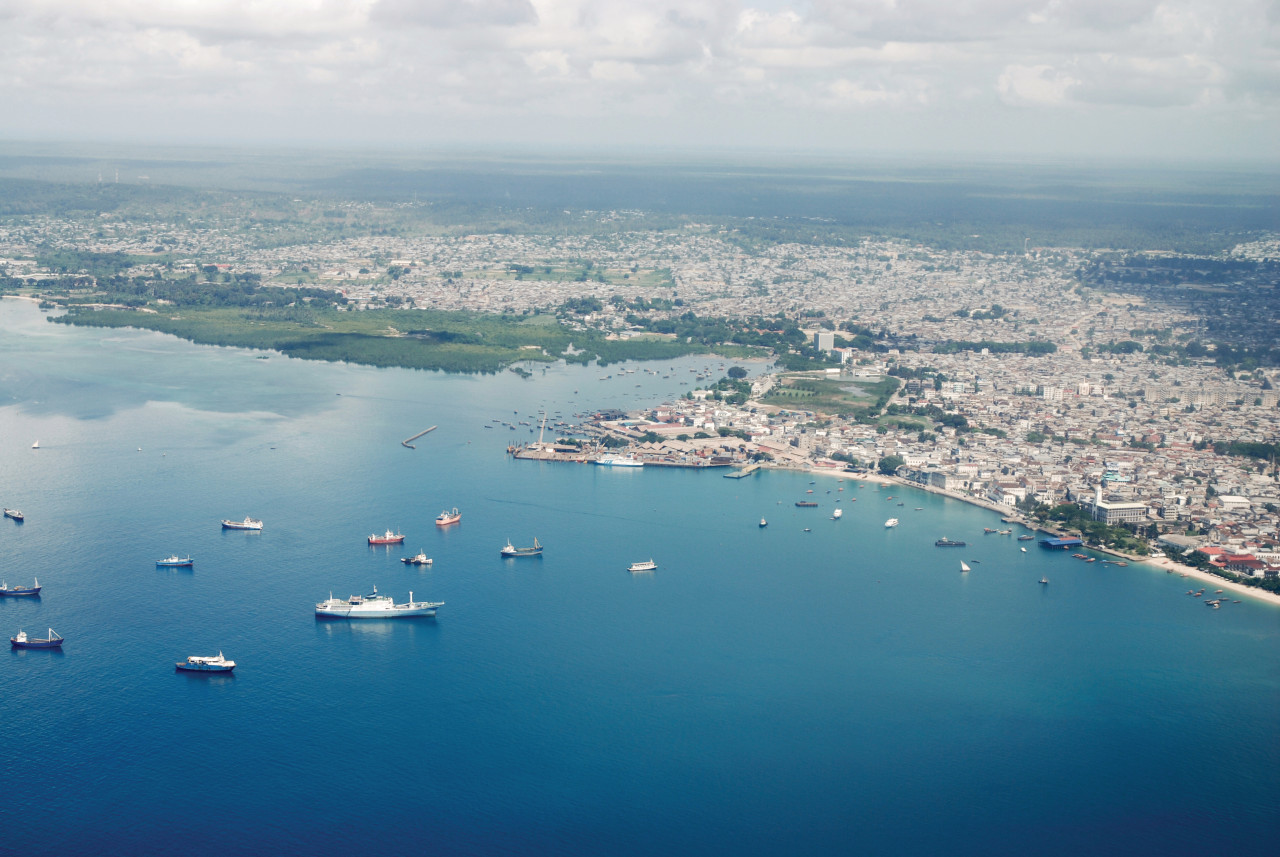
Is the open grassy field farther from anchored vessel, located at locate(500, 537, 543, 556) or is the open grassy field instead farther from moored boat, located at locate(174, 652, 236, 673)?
moored boat, located at locate(174, 652, 236, 673)

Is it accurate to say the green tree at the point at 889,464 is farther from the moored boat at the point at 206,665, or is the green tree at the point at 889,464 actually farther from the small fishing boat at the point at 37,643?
the small fishing boat at the point at 37,643

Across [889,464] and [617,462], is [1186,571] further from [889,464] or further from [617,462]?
[617,462]

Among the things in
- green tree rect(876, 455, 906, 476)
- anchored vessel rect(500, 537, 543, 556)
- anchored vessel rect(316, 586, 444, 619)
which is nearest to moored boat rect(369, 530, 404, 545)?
anchored vessel rect(500, 537, 543, 556)

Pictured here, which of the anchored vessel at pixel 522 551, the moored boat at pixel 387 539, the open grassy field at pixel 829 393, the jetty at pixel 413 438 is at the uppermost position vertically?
the open grassy field at pixel 829 393

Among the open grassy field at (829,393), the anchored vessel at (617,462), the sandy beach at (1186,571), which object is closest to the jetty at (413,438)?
the anchored vessel at (617,462)

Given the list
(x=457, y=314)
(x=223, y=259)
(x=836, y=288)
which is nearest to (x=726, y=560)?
(x=457, y=314)

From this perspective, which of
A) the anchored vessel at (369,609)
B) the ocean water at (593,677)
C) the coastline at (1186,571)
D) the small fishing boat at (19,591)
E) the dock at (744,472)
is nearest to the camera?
the ocean water at (593,677)

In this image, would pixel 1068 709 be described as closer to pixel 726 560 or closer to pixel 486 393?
Result: pixel 726 560
